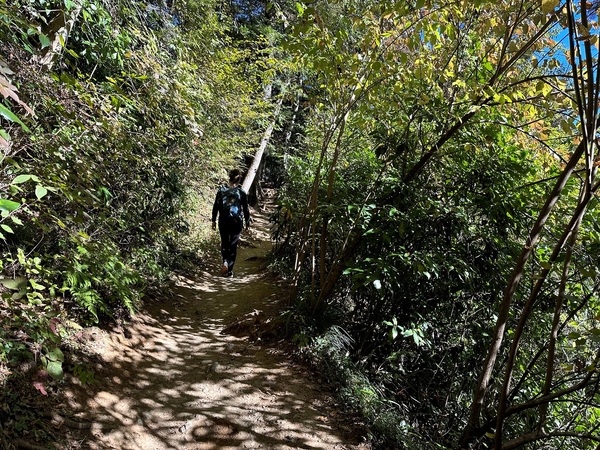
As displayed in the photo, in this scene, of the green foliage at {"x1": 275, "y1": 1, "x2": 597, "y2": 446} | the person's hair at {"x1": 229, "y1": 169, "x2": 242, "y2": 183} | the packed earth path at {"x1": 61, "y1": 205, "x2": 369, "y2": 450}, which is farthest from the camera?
the person's hair at {"x1": 229, "y1": 169, "x2": 242, "y2": 183}

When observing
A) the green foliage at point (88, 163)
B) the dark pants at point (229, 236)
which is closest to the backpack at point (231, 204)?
the dark pants at point (229, 236)

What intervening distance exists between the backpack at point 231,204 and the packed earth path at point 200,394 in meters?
2.23

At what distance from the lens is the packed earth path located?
8.89 ft

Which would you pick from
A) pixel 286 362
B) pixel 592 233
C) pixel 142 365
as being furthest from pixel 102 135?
pixel 592 233

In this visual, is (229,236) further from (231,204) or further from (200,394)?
(200,394)

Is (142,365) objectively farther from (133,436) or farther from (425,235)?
(425,235)

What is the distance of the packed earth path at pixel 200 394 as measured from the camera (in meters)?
2.71

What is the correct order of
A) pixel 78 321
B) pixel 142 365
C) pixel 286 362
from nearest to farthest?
pixel 78 321 < pixel 142 365 < pixel 286 362

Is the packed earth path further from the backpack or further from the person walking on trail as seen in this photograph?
the backpack

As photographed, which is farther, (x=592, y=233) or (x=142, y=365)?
(x=142, y=365)

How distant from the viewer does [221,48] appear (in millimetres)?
8766

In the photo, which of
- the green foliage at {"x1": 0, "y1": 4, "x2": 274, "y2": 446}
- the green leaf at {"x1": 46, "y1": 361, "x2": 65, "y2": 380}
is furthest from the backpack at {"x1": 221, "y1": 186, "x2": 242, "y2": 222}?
the green leaf at {"x1": 46, "y1": 361, "x2": 65, "y2": 380}

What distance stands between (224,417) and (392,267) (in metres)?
1.99

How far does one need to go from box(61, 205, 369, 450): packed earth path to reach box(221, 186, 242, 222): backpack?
87.8 inches
